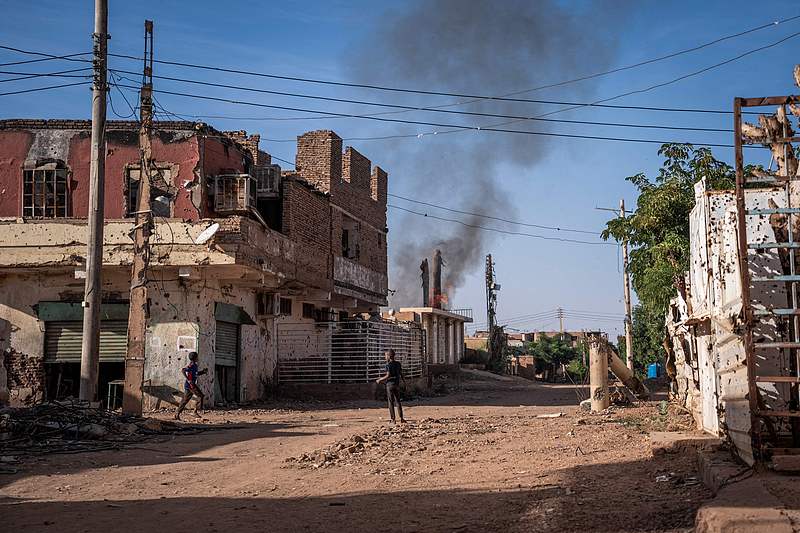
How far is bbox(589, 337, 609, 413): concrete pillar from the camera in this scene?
757 inches

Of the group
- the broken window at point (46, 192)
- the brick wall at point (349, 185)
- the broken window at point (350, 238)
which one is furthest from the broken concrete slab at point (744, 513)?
the broken window at point (350, 238)

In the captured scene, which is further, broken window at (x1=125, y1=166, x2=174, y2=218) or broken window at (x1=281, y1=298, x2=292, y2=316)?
broken window at (x1=281, y1=298, x2=292, y2=316)

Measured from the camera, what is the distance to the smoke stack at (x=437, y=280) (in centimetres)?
5523

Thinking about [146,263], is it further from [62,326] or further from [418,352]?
[418,352]

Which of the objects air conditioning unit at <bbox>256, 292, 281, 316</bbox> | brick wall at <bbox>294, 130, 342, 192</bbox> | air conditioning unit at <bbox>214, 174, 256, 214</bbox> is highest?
brick wall at <bbox>294, 130, 342, 192</bbox>

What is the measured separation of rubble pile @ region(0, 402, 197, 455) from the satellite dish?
687 cm

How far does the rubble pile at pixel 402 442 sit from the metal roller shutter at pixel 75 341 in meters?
9.97

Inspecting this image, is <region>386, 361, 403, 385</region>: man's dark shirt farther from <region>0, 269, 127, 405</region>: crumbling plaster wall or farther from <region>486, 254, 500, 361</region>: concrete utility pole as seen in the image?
<region>486, 254, 500, 361</region>: concrete utility pole

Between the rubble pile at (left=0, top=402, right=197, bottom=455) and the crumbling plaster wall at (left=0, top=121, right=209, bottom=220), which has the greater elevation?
the crumbling plaster wall at (left=0, top=121, right=209, bottom=220)

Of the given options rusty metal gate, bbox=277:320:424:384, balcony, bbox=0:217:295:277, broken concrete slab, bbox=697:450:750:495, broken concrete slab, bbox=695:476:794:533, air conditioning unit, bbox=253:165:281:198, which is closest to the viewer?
broken concrete slab, bbox=695:476:794:533

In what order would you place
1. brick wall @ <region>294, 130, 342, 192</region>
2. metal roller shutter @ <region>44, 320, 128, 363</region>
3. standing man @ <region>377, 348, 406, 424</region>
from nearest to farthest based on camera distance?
standing man @ <region>377, 348, 406, 424</region> → metal roller shutter @ <region>44, 320, 128, 363</region> → brick wall @ <region>294, 130, 342, 192</region>

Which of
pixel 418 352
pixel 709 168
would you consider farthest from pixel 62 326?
pixel 709 168

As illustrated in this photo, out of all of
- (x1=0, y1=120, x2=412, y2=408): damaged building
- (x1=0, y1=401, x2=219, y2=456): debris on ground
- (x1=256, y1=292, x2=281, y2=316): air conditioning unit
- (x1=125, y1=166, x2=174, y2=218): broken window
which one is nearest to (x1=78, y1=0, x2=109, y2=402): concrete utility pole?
(x1=0, y1=401, x2=219, y2=456): debris on ground

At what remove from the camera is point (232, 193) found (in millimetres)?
23219
